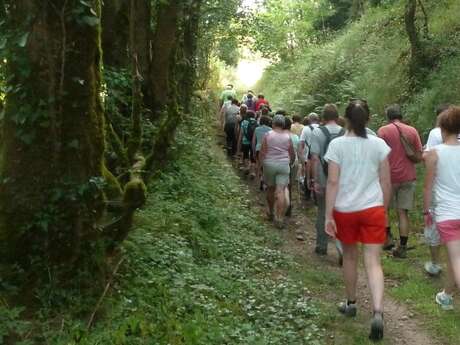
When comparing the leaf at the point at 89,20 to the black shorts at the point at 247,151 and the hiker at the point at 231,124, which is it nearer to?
the black shorts at the point at 247,151

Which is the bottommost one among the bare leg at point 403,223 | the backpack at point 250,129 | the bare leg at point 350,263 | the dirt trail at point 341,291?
the dirt trail at point 341,291

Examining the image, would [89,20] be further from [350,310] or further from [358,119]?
[350,310]

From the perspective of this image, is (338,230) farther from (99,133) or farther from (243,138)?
(243,138)

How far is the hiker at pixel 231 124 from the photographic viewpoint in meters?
18.4

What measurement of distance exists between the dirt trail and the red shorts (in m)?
1.01

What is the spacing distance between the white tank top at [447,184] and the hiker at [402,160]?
2.65m

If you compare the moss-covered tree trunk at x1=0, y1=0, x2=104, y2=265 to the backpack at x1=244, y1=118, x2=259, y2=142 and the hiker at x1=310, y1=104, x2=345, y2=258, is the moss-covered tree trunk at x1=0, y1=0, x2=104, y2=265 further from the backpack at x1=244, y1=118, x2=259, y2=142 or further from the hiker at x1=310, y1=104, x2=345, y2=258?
the backpack at x1=244, y1=118, x2=259, y2=142

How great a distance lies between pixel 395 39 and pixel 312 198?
31.1ft

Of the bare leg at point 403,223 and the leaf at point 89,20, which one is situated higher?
the leaf at point 89,20

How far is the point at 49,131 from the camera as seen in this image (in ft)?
15.1

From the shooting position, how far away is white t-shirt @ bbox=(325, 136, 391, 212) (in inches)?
233

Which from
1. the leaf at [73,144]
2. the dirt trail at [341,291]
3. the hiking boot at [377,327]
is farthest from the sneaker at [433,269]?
the leaf at [73,144]

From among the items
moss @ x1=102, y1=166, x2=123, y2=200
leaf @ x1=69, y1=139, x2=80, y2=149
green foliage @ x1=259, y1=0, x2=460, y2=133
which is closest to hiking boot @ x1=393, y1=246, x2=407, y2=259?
moss @ x1=102, y1=166, x2=123, y2=200

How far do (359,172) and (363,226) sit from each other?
54 cm
